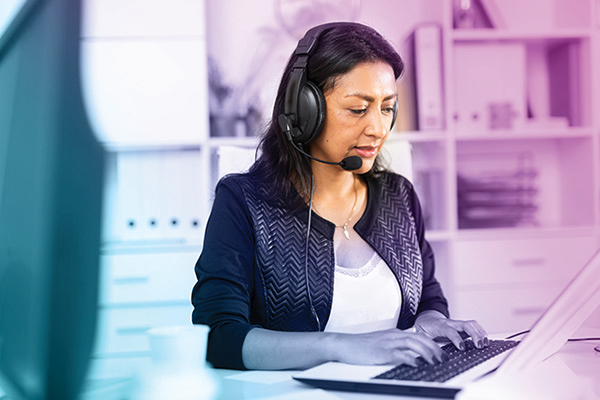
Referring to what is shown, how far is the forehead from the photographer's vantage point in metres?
1.29

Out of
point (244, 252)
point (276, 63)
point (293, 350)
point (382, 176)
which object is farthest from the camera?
point (276, 63)

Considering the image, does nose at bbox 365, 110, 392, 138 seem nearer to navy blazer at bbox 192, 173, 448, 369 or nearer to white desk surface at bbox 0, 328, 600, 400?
navy blazer at bbox 192, 173, 448, 369

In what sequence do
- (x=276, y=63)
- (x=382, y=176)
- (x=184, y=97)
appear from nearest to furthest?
(x=382, y=176)
(x=184, y=97)
(x=276, y=63)

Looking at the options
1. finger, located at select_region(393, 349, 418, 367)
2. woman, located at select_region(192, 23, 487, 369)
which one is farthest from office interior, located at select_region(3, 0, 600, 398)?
finger, located at select_region(393, 349, 418, 367)

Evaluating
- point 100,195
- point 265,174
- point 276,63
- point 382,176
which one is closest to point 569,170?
point 276,63

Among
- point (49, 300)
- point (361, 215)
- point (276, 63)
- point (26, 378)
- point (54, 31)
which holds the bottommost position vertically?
point (26, 378)

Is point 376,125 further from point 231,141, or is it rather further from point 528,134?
point 528,134

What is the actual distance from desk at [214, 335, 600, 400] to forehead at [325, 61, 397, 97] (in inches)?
22.9

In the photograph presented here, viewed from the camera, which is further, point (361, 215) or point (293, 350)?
point (361, 215)

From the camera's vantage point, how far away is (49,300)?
1.09 metres

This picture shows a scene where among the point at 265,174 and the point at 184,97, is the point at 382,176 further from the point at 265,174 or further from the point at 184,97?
the point at 184,97

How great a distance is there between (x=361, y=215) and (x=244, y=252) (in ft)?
1.00

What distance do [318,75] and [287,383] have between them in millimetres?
662

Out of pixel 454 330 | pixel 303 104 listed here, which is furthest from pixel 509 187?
pixel 454 330
